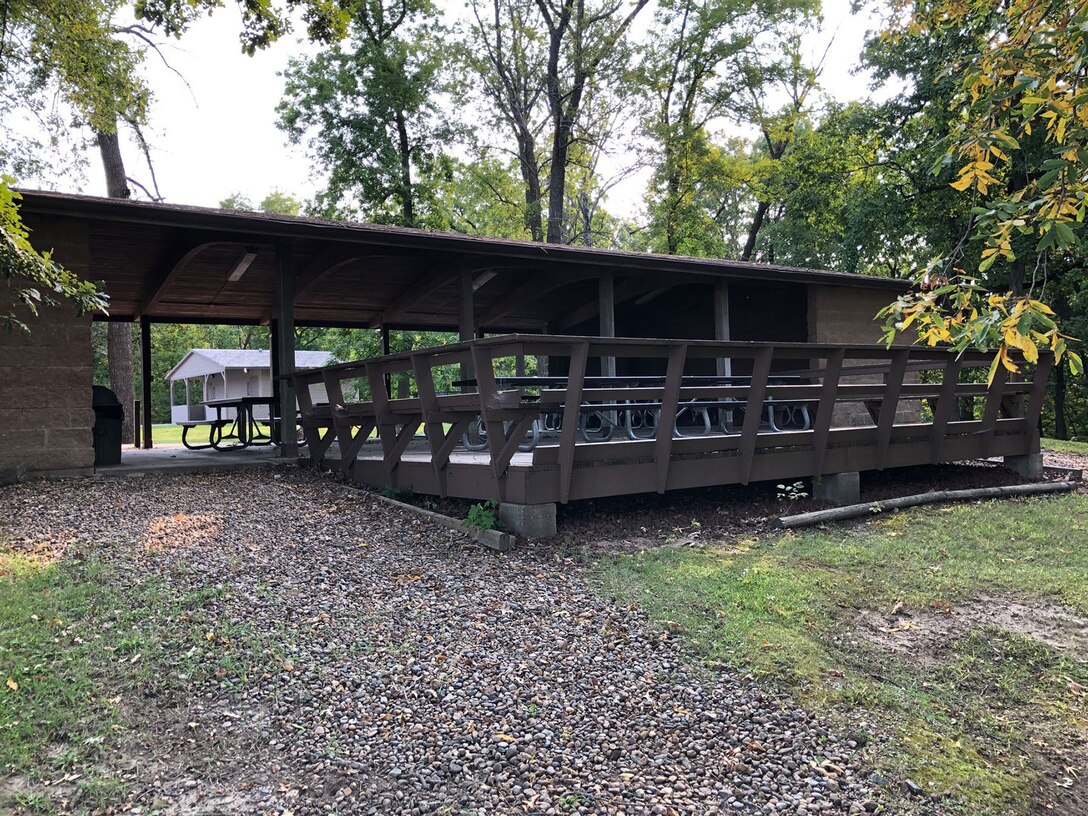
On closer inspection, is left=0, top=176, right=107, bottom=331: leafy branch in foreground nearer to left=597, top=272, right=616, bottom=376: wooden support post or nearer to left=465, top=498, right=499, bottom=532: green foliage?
left=465, top=498, right=499, bottom=532: green foliage

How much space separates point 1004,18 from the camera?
313 centimetres

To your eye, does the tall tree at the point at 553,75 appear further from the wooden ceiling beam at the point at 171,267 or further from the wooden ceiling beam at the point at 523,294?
the wooden ceiling beam at the point at 171,267

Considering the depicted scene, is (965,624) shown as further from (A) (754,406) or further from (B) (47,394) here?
(B) (47,394)

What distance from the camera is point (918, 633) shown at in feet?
11.8

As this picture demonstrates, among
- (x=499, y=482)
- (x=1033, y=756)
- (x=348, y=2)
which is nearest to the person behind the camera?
(x=1033, y=756)

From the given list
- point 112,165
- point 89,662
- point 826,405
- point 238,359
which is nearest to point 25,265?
point 89,662

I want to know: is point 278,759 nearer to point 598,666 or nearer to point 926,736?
point 598,666

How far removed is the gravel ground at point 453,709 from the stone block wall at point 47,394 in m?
2.86

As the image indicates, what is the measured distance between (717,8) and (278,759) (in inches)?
1011

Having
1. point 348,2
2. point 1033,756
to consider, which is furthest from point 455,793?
point 348,2

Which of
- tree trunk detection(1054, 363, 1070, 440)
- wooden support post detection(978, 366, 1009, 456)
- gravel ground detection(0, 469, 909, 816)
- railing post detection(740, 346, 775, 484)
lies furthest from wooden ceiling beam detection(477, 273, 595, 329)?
tree trunk detection(1054, 363, 1070, 440)

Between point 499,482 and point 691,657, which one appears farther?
point 499,482

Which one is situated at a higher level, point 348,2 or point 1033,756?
point 348,2

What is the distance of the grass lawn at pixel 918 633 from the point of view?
102 inches
